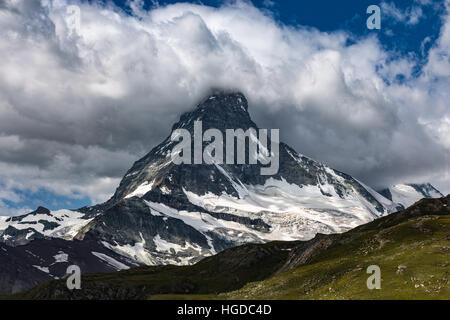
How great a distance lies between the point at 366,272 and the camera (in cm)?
8350

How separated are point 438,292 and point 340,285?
1819cm

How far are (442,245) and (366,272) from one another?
51.6 ft

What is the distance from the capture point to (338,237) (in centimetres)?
15850
